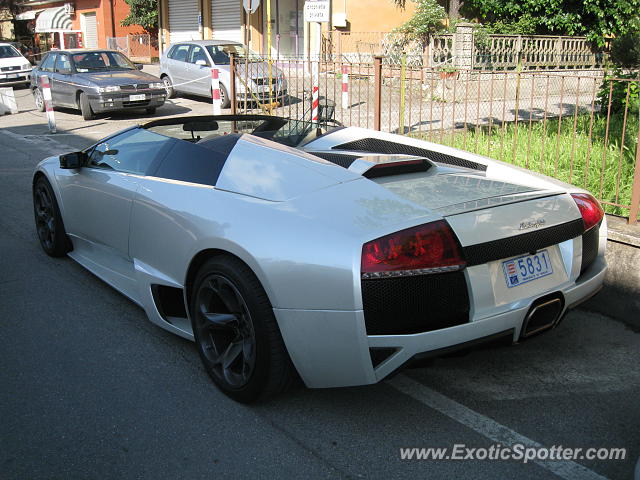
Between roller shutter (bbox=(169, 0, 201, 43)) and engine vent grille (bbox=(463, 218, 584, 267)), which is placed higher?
roller shutter (bbox=(169, 0, 201, 43))

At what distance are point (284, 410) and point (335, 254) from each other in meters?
0.97

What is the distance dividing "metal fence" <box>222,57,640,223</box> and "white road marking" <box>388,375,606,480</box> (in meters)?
2.43

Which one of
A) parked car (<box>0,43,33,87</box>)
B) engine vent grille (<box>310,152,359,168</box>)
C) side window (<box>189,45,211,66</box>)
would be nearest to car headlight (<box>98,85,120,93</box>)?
side window (<box>189,45,211,66</box>)

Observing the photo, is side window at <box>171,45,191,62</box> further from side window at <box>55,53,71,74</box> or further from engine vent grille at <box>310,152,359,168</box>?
engine vent grille at <box>310,152,359,168</box>

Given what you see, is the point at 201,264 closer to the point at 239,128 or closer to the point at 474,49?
the point at 239,128

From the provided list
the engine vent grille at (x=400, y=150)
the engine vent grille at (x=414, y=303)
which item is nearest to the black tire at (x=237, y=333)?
the engine vent grille at (x=414, y=303)

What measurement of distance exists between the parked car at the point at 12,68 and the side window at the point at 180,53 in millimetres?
7556

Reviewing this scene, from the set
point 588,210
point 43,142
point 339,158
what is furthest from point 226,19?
point 588,210

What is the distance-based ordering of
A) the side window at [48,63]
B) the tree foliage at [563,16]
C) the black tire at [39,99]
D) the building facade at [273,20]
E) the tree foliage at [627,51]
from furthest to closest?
1. the building facade at [273,20]
2. the tree foliage at [563,16]
3. the black tire at [39,99]
4. the side window at [48,63]
5. the tree foliage at [627,51]

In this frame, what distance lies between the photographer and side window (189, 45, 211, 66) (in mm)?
17453

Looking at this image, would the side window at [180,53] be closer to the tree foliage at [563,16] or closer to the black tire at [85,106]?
the black tire at [85,106]

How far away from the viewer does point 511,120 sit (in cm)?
897

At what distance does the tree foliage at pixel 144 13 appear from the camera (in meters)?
34.1

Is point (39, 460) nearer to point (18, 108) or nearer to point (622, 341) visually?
point (622, 341)
